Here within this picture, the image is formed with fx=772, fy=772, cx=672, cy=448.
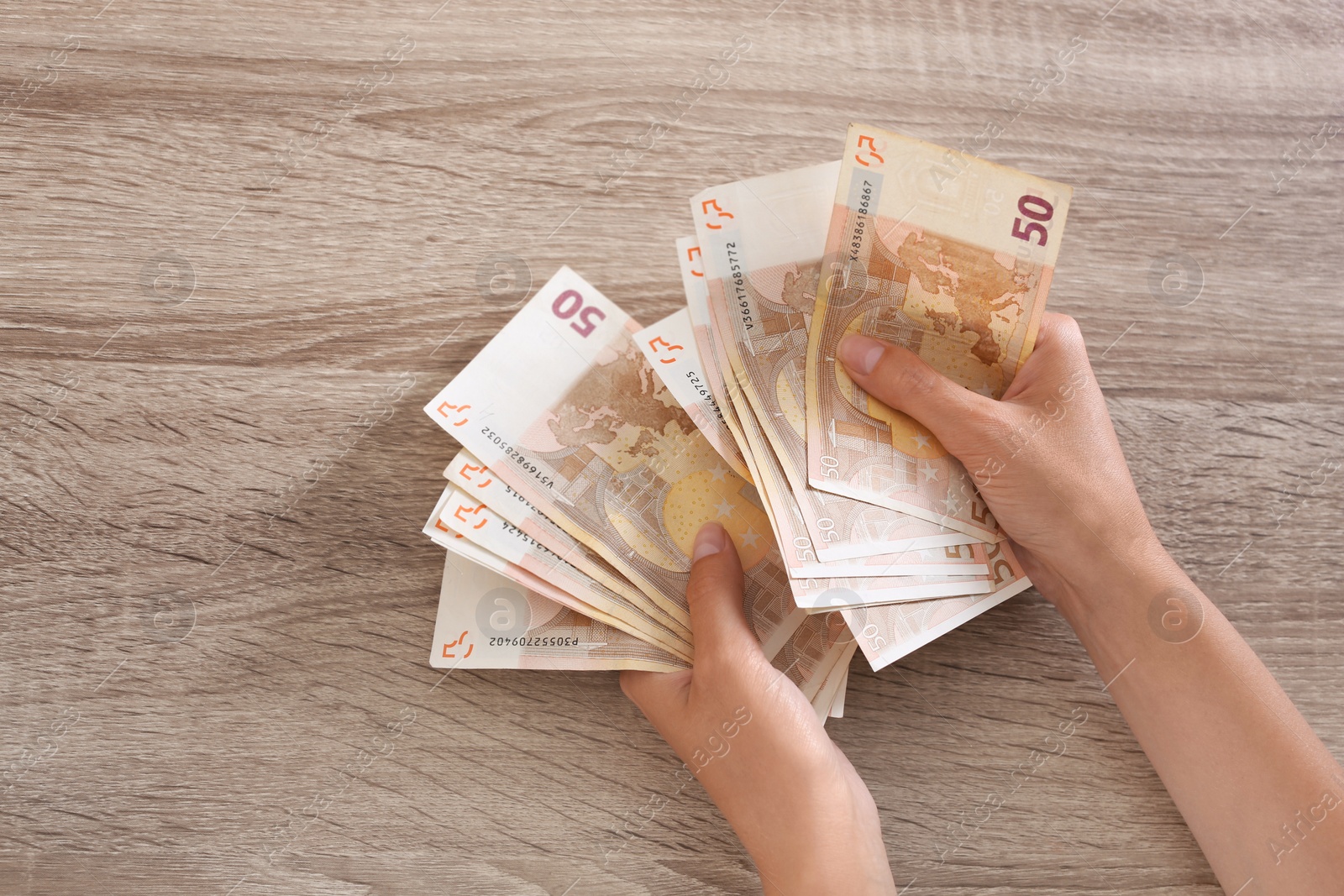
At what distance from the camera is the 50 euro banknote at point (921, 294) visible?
0.79 m

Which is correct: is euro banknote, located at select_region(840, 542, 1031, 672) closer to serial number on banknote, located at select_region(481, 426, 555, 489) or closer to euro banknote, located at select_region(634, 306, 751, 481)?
euro banknote, located at select_region(634, 306, 751, 481)

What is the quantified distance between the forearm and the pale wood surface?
0.17 feet

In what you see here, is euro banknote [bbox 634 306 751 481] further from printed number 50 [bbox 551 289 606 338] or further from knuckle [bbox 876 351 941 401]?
knuckle [bbox 876 351 941 401]

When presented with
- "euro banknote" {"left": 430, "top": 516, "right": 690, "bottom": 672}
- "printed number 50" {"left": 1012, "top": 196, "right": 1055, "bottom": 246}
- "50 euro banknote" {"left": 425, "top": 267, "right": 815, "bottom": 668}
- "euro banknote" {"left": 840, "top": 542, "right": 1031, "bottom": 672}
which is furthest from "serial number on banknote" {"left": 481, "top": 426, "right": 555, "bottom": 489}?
"printed number 50" {"left": 1012, "top": 196, "right": 1055, "bottom": 246}

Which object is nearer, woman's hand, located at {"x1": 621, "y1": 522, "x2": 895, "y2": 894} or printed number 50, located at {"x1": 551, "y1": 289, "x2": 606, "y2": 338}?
woman's hand, located at {"x1": 621, "y1": 522, "x2": 895, "y2": 894}

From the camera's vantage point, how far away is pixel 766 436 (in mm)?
812

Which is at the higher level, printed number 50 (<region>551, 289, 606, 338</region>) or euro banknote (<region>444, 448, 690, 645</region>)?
printed number 50 (<region>551, 289, 606, 338</region>)

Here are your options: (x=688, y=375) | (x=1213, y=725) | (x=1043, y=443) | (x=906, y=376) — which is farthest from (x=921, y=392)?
(x=1213, y=725)

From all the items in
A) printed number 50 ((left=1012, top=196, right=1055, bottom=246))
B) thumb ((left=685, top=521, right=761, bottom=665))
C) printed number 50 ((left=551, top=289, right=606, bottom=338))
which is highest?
printed number 50 ((left=1012, top=196, right=1055, bottom=246))

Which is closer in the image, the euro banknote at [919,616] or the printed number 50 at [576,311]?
the euro banknote at [919,616]

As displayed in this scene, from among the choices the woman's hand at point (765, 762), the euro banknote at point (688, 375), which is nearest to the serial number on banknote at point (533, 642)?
the woman's hand at point (765, 762)

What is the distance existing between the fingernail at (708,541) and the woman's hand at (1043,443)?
0.73ft

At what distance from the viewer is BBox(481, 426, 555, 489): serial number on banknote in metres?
0.85

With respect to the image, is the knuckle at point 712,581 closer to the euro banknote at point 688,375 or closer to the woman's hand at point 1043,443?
the euro banknote at point 688,375
